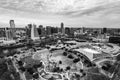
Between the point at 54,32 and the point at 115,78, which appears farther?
the point at 54,32

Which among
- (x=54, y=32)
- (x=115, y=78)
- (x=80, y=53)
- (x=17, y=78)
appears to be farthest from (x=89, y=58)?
(x=54, y=32)

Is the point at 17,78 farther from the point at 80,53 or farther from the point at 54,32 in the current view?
the point at 54,32

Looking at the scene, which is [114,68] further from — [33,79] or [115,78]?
[33,79]

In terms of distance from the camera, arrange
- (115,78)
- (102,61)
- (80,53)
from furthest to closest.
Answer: (80,53)
(102,61)
(115,78)

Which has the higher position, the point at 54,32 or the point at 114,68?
the point at 54,32

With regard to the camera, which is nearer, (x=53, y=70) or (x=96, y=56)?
(x=53, y=70)

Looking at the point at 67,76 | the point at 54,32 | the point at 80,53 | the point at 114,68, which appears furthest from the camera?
the point at 54,32

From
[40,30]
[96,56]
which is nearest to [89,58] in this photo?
[96,56]

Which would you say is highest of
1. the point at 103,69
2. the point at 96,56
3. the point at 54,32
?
the point at 54,32

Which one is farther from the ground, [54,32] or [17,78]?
[54,32]
